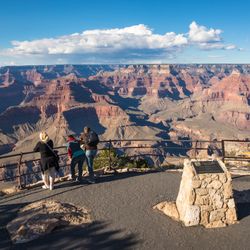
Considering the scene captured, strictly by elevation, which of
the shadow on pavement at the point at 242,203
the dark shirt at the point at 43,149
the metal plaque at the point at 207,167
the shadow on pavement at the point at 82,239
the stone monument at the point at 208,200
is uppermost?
the dark shirt at the point at 43,149

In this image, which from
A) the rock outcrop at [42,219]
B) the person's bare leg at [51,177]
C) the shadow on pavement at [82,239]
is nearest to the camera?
the shadow on pavement at [82,239]

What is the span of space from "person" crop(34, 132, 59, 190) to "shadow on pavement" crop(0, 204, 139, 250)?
2.89m

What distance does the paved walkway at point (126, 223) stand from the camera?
9.12 m

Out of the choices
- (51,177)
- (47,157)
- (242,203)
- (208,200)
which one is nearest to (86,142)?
(47,157)

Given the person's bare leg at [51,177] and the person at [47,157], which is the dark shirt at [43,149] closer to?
the person at [47,157]

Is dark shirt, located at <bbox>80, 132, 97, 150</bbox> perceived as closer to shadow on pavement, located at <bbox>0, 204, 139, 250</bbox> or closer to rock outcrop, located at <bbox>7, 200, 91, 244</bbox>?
rock outcrop, located at <bbox>7, 200, 91, 244</bbox>

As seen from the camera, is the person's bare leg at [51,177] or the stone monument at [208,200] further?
the person's bare leg at [51,177]

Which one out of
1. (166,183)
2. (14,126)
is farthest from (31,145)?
(166,183)

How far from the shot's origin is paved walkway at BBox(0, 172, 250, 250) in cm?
912

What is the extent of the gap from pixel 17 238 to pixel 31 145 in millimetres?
Answer: 143789

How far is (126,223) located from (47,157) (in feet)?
12.7

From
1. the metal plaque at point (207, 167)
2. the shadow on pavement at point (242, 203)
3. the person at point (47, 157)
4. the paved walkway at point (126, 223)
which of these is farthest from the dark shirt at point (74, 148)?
the shadow on pavement at point (242, 203)

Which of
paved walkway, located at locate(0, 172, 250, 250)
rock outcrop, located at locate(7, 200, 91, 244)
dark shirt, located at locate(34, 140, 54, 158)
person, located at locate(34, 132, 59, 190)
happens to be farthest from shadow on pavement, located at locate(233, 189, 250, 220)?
dark shirt, located at locate(34, 140, 54, 158)

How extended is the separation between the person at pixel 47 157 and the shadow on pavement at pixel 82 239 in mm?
2893
